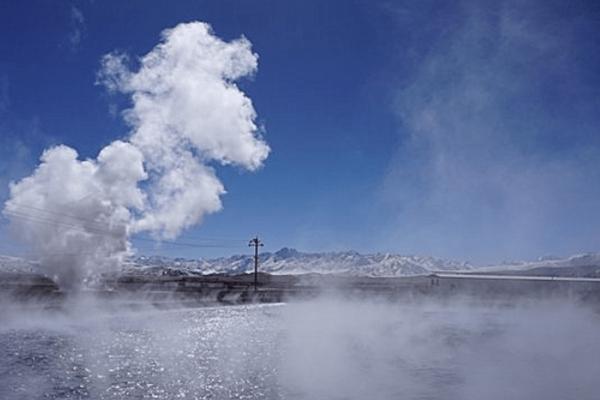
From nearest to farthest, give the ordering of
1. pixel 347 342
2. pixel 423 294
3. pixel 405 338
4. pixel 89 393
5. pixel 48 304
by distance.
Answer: pixel 89 393
pixel 347 342
pixel 405 338
pixel 48 304
pixel 423 294

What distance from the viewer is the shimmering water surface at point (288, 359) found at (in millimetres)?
21062

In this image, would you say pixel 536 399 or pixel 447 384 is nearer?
pixel 536 399

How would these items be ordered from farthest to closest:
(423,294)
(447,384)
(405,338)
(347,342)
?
(423,294), (405,338), (347,342), (447,384)

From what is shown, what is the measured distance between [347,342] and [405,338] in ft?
17.9

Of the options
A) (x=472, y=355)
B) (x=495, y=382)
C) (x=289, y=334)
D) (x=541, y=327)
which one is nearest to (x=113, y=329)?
(x=289, y=334)

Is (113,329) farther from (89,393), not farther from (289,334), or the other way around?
(89,393)

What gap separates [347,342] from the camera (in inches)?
1485

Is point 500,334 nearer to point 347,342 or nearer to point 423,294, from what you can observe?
point 347,342

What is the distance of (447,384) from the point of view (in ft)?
74.4

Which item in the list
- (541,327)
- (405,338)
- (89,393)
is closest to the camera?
(89,393)

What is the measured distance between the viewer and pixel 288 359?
29.1m

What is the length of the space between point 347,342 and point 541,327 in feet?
82.9

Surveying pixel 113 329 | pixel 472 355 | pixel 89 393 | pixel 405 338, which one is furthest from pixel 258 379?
pixel 113 329

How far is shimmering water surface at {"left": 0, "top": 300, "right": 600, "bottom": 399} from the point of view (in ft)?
69.1
